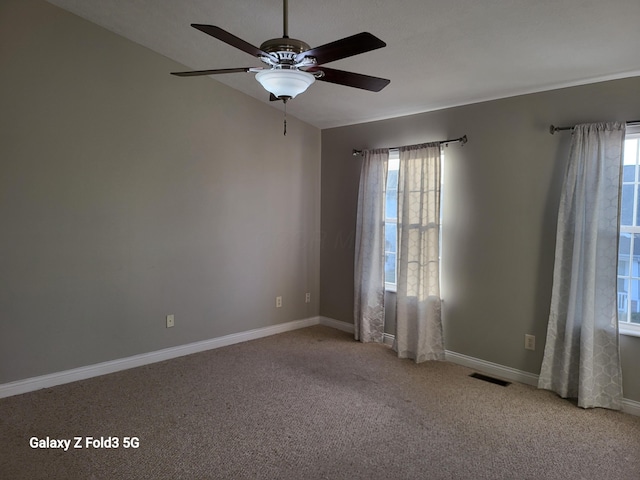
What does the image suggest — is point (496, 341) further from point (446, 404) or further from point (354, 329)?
point (354, 329)

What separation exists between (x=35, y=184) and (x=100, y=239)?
632 millimetres

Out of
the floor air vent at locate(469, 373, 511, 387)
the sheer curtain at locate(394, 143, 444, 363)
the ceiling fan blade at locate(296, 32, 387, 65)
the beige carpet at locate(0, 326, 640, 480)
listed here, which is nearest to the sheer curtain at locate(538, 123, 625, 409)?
the beige carpet at locate(0, 326, 640, 480)

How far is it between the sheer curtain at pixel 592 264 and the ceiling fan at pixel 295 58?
1.83 m

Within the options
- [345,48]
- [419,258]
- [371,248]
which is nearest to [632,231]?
[419,258]

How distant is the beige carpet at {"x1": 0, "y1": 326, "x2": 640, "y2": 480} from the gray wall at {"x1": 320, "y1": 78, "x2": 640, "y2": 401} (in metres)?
0.42

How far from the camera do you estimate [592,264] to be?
118 inches

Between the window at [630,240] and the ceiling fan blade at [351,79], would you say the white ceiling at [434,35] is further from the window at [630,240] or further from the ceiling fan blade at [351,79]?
the ceiling fan blade at [351,79]

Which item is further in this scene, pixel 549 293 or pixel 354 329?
pixel 354 329

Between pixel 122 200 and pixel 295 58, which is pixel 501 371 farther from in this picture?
pixel 122 200

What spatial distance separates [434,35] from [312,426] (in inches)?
109

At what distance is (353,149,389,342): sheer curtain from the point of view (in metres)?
4.48

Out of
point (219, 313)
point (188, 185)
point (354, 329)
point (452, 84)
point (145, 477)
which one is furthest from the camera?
point (354, 329)

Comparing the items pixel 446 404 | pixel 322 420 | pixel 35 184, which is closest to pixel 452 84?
pixel 446 404

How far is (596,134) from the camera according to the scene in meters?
3.00
